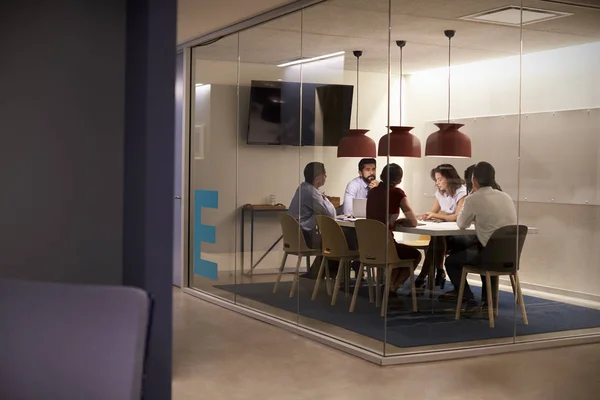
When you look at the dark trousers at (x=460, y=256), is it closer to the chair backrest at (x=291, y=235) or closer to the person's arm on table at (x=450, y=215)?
the person's arm on table at (x=450, y=215)

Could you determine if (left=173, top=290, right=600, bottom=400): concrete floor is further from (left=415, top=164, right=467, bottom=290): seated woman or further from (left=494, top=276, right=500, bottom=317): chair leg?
(left=415, top=164, right=467, bottom=290): seated woman

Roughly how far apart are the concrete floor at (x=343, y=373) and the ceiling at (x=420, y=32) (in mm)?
2132

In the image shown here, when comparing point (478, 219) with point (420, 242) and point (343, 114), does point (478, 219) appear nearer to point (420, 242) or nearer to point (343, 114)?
point (420, 242)

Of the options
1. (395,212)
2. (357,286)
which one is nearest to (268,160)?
(357,286)

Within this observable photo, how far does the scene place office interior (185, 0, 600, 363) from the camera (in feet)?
19.9

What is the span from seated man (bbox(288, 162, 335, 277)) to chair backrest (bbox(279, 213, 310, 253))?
49 millimetres

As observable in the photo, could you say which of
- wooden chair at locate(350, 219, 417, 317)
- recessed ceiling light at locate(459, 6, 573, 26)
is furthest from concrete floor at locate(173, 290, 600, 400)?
recessed ceiling light at locate(459, 6, 573, 26)

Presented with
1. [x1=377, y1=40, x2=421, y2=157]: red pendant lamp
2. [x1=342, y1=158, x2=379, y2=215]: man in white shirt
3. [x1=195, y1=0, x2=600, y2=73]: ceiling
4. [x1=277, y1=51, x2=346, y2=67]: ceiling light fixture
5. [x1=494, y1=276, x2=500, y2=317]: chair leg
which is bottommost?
[x1=494, y1=276, x2=500, y2=317]: chair leg

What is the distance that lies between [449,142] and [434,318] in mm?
1284

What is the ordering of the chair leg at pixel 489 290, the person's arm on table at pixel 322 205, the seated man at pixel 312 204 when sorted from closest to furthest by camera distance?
the chair leg at pixel 489 290 → the person's arm on table at pixel 322 205 → the seated man at pixel 312 204

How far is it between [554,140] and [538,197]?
49 centimetres

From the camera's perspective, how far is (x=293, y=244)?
23.4ft

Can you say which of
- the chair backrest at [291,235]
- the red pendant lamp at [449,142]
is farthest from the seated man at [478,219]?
the chair backrest at [291,235]

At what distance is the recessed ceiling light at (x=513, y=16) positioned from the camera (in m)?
6.20
